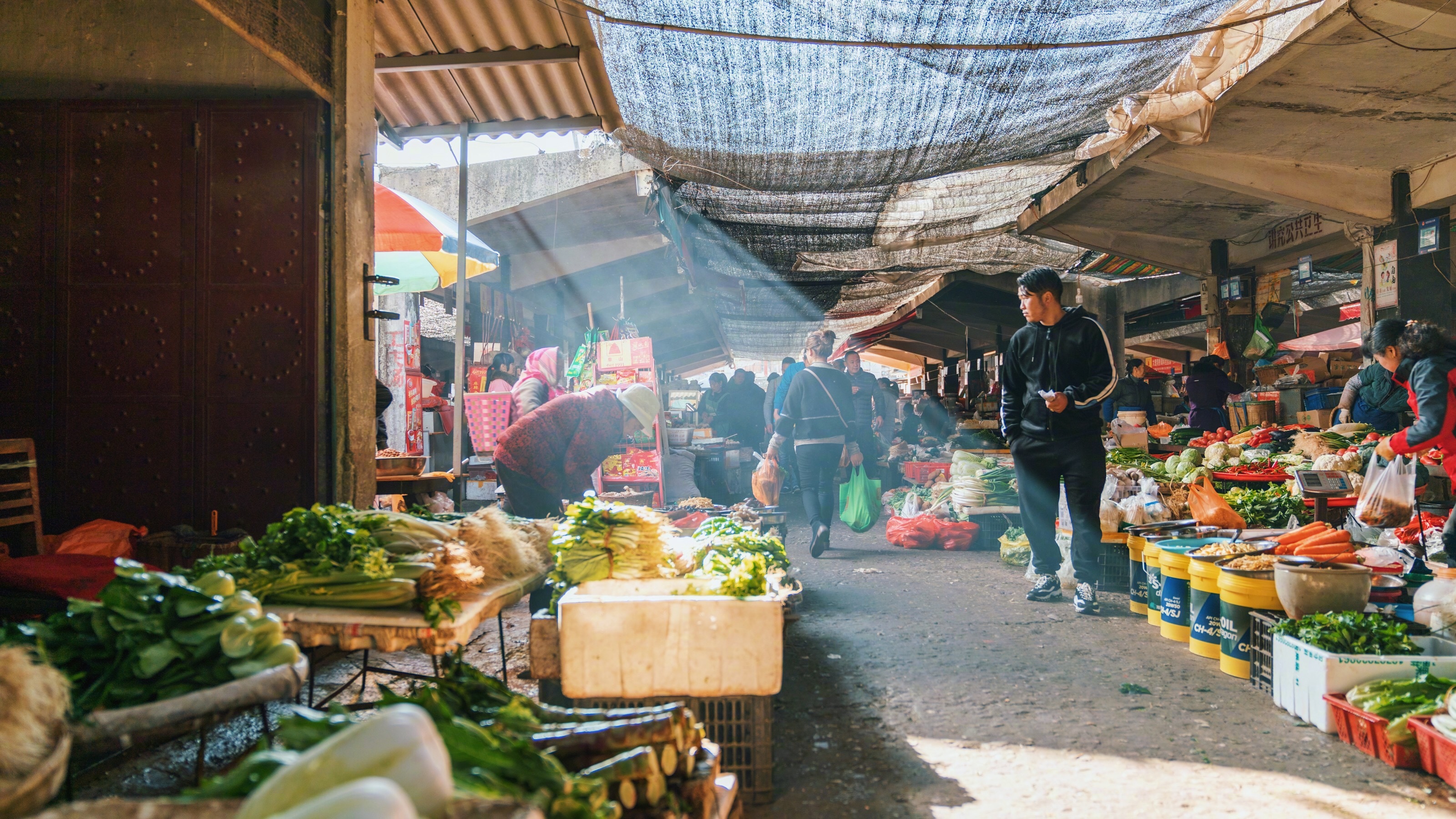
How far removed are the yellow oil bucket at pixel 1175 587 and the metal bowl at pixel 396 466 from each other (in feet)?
17.4

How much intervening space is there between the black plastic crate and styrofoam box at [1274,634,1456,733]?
288 cm

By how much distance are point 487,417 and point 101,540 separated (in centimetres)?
499

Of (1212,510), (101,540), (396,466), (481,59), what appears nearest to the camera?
(101,540)

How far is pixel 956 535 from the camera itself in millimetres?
9125

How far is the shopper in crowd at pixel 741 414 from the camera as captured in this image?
14.4m

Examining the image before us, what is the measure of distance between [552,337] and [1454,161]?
14302 millimetres

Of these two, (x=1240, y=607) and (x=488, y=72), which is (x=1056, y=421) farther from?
(x=488, y=72)

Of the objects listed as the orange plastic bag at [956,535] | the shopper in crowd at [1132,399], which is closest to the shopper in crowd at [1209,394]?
the shopper in crowd at [1132,399]

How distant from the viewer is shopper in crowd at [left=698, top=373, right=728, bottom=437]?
47.9ft

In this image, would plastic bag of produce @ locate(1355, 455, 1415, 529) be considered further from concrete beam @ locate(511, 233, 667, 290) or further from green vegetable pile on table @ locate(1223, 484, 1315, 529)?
concrete beam @ locate(511, 233, 667, 290)

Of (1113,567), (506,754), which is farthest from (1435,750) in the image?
(1113,567)

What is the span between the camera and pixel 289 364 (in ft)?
16.4

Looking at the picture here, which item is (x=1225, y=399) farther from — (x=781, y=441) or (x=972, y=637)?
(x=972, y=637)

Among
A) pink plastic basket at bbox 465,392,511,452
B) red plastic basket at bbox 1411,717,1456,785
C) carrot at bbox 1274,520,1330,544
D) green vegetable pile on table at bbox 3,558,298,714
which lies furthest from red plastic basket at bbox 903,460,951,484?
green vegetable pile on table at bbox 3,558,298,714
